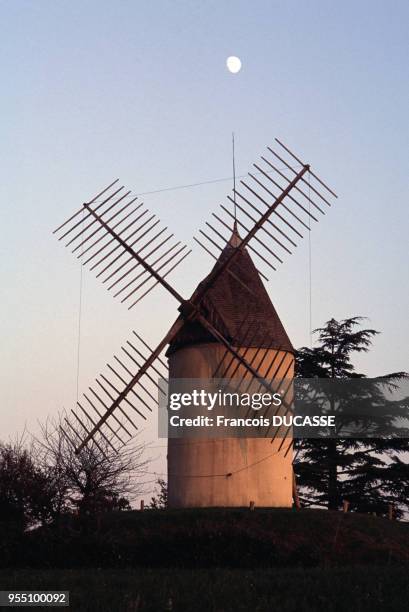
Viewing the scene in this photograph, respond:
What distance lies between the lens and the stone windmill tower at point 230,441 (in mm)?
22422

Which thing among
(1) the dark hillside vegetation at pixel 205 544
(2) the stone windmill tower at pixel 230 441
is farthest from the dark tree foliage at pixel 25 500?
(2) the stone windmill tower at pixel 230 441

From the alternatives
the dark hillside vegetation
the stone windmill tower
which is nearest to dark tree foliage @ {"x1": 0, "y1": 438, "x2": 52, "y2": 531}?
the dark hillside vegetation

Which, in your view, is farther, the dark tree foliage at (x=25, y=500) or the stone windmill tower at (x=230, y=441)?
the stone windmill tower at (x=230, y=441)

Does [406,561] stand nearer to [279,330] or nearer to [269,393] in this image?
[269,393]

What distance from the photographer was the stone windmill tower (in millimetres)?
22422

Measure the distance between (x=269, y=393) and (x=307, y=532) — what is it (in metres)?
4.45

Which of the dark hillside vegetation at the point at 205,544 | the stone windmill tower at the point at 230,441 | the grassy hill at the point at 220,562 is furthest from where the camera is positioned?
the stone windmill tower at the point at 230,441

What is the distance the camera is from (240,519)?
19688 millimetres

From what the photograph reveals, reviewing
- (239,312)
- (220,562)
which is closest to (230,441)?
(239,312)

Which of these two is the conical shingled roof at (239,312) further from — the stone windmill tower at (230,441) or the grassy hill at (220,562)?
the grassy hill at (220,562)

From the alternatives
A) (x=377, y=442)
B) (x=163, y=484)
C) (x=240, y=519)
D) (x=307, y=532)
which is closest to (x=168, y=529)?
(x=240, y=519)

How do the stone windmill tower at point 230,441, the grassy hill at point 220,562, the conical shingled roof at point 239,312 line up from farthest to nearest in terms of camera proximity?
the conical shingled roof at point 239,312
the stone windmill tower at point 230,441
the grassy hill at point 220,562

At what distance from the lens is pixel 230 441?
22484mm

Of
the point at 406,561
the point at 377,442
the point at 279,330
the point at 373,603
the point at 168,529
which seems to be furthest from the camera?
the point at 377,442
